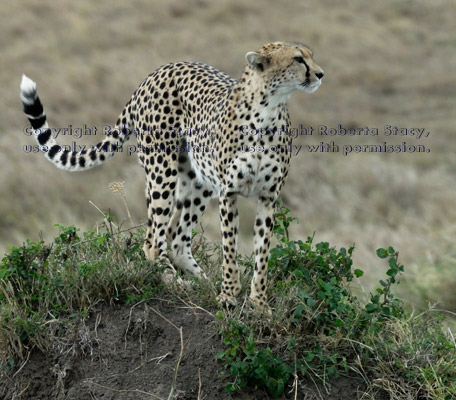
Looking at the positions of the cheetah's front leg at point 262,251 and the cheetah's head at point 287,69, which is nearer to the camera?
the cheetah's head at point 287,69

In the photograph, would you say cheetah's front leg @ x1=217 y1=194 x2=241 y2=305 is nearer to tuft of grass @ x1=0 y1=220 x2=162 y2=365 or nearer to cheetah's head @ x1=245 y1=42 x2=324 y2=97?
tuft of grass @ x1=0 y1=220 x2=162 y2=365

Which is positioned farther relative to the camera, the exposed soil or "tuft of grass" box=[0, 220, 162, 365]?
"tuft of grass" box=[0, 220, 162, 365]

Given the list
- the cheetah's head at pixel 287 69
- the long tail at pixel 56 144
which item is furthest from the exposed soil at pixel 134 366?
the cheetah's head at pixel 287 69

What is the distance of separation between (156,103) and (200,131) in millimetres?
368

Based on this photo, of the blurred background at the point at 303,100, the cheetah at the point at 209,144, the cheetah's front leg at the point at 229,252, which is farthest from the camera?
the blurred background at the point at 303,100

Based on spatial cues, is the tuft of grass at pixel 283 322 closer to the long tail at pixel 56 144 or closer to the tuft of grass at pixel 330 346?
the tuft of grass at pixel 330 346

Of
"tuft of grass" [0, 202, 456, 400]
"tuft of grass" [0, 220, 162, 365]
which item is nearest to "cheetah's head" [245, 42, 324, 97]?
"tuft of grass" [0, 202, 456, 400]

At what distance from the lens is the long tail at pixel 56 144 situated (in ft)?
13.8

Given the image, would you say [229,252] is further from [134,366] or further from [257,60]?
[257,60]

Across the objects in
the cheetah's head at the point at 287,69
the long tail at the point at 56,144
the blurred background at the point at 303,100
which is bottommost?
the blurred background at the point at 303,100

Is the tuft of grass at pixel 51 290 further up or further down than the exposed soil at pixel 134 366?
further up

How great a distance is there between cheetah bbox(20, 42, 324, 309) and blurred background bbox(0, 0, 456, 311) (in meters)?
2.19

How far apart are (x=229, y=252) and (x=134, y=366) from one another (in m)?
0.64

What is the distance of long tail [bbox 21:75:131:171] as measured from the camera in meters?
4.21
